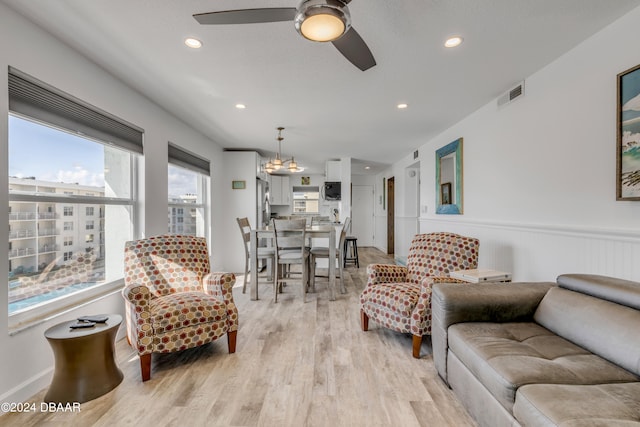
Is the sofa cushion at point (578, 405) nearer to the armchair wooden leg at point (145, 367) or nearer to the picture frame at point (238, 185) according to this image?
the armchair wooden leg at point (145, 367)

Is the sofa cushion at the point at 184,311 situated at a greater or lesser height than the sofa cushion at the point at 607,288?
lesser

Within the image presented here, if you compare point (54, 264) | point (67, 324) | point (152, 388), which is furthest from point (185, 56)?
point (152, 388)

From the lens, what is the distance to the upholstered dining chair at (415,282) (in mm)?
2217

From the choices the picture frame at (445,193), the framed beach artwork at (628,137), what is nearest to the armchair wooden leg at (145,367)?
the framed beach artwork at (628,137)

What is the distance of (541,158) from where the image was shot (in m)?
2.44

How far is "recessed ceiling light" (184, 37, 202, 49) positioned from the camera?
A: 1.98m

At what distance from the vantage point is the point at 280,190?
8039 millimetres

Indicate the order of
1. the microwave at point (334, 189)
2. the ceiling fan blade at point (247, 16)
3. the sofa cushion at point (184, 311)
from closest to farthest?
the ceiling fan blade at point (247, 16)
the sofa cushion at point (184, 311)
the microwave at point (334, 189)

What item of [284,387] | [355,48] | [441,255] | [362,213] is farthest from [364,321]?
[362,213]

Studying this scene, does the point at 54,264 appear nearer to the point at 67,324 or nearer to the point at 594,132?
the point at 67,324

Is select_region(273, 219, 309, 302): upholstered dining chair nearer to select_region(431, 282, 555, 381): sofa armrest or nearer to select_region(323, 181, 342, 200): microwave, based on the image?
select_region(431, 282, 555, 381): sofa armrest

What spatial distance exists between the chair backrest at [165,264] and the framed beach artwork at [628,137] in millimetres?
3154

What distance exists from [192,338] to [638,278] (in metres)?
2.88

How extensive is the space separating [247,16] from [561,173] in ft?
8.11
